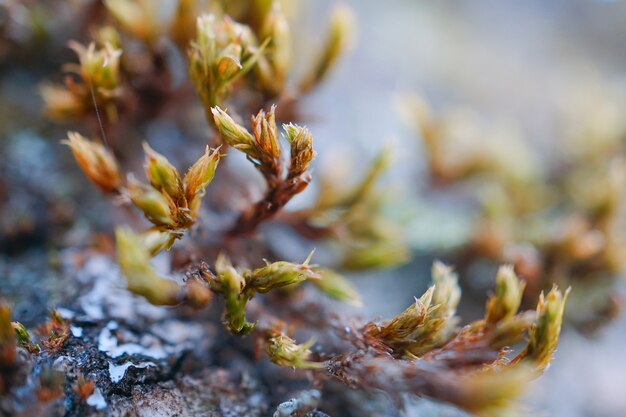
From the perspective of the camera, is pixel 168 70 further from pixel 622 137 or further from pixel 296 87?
pixel 622 137

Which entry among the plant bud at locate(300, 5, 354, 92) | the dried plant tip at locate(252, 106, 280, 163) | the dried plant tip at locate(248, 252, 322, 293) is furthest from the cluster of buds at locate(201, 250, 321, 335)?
the plant bud at locate(300, 5, 354, 92)

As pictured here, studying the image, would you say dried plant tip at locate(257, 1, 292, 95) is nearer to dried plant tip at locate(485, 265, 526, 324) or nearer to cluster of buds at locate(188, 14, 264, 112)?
cluster of buds at locate(188, 14, 264, 112)

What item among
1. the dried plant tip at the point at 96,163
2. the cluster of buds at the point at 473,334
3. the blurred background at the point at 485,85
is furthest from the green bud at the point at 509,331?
the dried plant tip at the point at 96,163

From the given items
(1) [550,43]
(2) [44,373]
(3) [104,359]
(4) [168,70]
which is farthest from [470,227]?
(1) [550,43]

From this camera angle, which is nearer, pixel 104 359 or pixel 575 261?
pixel 104 359

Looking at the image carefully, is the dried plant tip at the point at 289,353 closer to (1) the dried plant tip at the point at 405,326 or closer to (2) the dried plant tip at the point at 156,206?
(1) the dried plant tip at the point at 405,326

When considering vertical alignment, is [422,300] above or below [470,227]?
below
